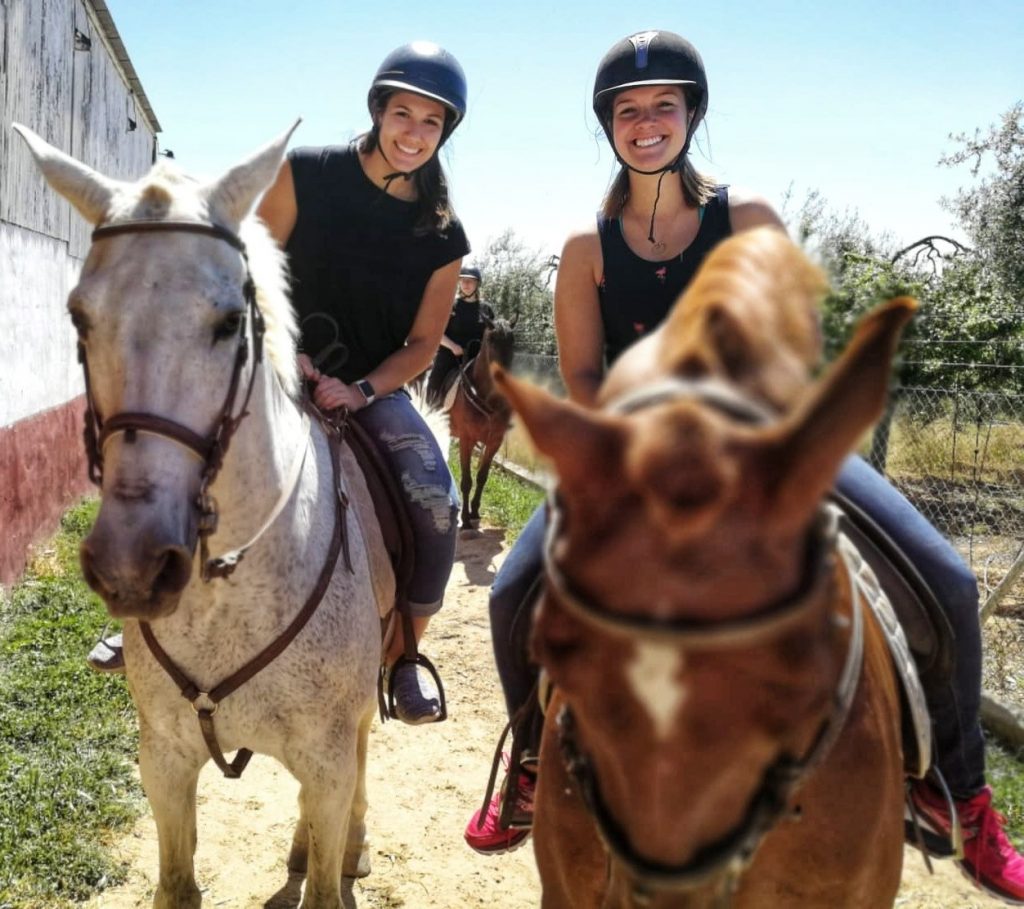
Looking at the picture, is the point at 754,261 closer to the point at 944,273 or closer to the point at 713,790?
the point at 713,790

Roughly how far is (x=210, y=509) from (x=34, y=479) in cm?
567

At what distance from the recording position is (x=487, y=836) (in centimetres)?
291

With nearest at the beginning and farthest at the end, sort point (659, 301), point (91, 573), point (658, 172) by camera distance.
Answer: point (91, 573)
point (659, 301)
point (658, 172)

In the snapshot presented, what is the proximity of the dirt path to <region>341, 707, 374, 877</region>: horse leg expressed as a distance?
0.07 meters

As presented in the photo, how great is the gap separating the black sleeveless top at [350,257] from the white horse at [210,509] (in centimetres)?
69

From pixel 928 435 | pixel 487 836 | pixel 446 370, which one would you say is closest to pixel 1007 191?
pixel 928 435

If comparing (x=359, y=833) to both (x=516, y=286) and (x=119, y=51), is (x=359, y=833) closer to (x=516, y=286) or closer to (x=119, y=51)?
(x=119, y=51)

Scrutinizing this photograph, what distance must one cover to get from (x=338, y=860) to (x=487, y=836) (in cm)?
52

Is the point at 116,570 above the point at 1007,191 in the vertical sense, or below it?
below

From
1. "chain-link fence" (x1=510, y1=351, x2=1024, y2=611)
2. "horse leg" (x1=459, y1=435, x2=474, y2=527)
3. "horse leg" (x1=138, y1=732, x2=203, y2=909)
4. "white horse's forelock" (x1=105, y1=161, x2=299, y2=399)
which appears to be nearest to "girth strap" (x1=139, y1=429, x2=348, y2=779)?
"horse leg" (x1=138, y1=732, x2=203, y2=909)

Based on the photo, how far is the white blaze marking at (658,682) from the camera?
93 cm

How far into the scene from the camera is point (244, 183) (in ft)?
8.24

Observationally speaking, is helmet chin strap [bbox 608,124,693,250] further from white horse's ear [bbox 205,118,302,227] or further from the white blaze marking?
the white blaze marking

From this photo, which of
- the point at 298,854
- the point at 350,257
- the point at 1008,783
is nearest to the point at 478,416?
the point at 350,257
